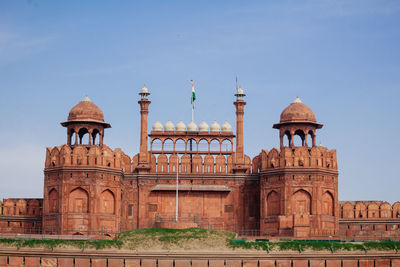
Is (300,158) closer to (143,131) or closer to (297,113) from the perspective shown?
(297,113)

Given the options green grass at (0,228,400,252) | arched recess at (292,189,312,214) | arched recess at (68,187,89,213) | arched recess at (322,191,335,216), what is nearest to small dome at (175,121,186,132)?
arched recess at (68,187,89,213)

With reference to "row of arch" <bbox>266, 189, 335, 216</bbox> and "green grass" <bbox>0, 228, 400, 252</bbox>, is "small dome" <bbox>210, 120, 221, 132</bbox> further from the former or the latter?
"green grass" <bbox>0, 228, 400, 252</bbox>

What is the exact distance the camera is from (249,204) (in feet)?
222

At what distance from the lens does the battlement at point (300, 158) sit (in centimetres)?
6488

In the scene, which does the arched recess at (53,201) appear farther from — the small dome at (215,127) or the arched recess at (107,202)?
the small dome at (215,127)

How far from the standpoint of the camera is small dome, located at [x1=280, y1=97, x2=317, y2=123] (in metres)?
67.2

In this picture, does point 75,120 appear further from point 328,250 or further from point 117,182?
point 328,250

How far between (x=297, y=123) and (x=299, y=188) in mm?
5922

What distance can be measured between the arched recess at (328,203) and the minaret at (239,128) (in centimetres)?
762

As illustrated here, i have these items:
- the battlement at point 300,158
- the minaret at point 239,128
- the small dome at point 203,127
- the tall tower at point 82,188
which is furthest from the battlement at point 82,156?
the battlement at point 300,158

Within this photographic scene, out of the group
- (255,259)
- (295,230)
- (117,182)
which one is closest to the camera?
(255,259)

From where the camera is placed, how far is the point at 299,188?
6419 centimetres

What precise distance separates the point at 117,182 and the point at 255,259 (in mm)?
14474

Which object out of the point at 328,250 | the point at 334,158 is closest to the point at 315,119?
the point at 334,158
